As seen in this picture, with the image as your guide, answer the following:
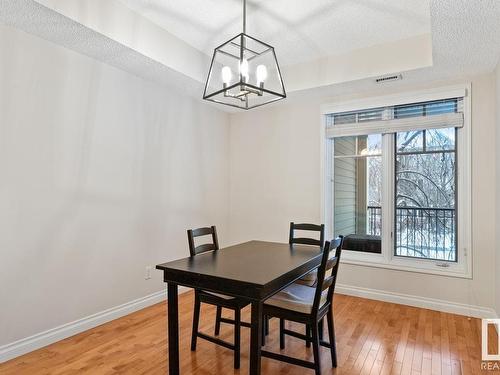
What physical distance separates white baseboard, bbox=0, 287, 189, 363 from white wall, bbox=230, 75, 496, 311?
5.65 feet

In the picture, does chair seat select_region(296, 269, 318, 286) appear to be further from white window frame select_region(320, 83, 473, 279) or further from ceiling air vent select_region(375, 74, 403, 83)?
ceiling air vent select_region(375, 74, 403, 83)

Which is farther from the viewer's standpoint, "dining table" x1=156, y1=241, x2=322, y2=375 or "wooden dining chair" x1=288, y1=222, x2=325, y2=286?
"wooden dining chair" x1=288, y1=222, x2=325, y2=286

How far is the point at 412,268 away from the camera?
3.63 meters

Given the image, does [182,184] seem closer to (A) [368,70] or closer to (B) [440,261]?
(A) [368,70]

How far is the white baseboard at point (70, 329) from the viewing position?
2.47m

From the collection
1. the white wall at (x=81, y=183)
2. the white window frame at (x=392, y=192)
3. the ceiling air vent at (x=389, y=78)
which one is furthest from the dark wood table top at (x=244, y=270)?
the ceiling air vent at (x=389, y=78)

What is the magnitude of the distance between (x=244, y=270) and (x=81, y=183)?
1.83 meters

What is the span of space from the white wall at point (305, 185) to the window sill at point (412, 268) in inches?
1.8

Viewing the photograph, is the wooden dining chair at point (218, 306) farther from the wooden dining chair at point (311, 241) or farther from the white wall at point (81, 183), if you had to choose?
the white wall at point (81, 183)

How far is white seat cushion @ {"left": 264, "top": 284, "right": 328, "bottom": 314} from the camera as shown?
215 cm

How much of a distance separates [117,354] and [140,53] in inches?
102

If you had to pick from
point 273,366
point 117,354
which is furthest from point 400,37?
point 117,354

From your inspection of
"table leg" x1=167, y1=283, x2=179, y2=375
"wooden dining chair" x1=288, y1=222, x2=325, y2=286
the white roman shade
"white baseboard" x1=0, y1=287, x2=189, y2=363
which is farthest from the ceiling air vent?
"white baseboard" x1=0, y1=287, x2=189, y2=363

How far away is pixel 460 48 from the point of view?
2.75m
